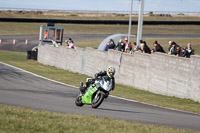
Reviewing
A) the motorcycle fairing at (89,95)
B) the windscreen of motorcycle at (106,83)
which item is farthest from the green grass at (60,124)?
the motorcycle fairing at (89,95)

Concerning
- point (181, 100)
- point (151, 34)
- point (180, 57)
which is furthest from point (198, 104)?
point (151, 34)

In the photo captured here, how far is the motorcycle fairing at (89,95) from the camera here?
12387 millimetres

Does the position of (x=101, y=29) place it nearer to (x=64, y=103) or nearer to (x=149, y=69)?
(x=149, y=69)

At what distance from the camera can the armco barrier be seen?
17547 mm

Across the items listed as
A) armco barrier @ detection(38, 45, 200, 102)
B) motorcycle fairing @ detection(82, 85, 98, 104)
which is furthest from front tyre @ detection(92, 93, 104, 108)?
armco barrier @ detection(38, 45, 200, 102)

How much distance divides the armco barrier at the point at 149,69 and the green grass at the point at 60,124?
8.24 metres

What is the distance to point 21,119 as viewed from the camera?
925 centimetres

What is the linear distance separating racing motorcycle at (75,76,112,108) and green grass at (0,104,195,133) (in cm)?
196

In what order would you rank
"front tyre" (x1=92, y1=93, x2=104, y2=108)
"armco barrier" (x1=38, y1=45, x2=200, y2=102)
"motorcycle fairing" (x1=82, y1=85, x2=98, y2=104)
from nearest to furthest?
"front tyre" (x1=92, y1=93, x2=104, y2=108) → "motorcycle fairing" (x1=82, y1=85, x2=98, y2=104) → "armco barrier" (x1=38, y1=45, x2=200, y2=102)

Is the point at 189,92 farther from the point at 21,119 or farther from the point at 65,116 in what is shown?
the point at 21,119

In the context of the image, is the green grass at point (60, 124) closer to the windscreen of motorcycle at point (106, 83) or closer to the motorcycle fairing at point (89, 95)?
the windscreen of motorcycle at point (106, 83)

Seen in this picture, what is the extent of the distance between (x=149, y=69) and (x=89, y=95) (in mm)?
8354

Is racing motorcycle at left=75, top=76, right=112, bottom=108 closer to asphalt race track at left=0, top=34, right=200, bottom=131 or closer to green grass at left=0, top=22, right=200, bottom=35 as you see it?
asphalt race track at left=0, top=34, right=200, bottom=131

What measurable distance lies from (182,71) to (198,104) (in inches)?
83.1
